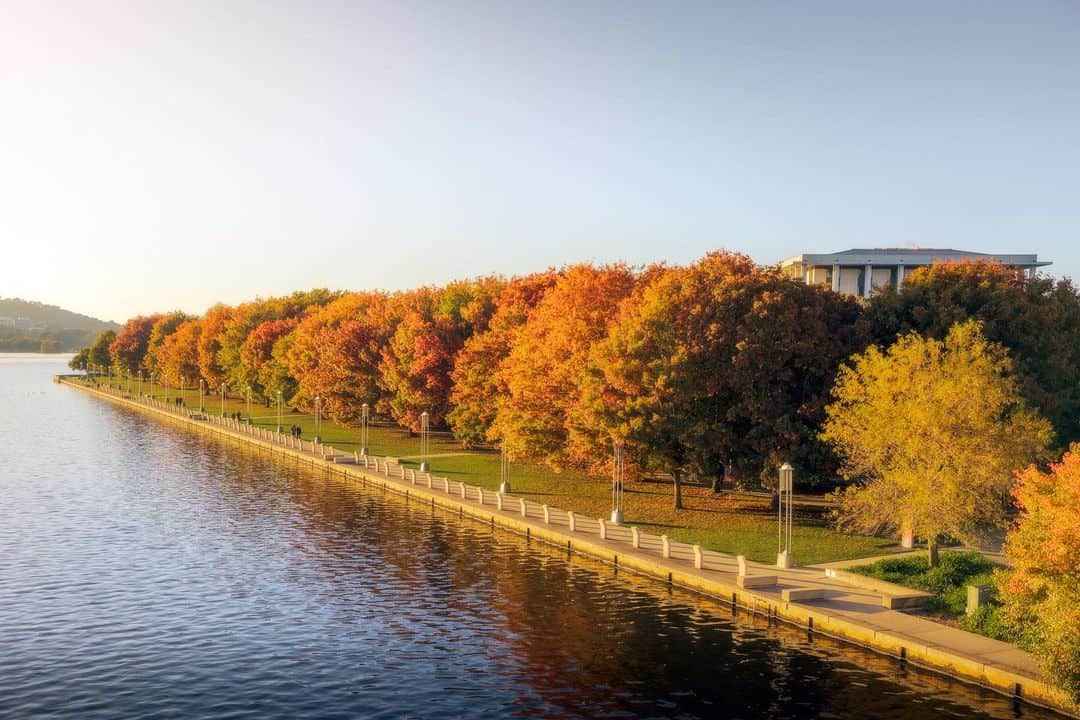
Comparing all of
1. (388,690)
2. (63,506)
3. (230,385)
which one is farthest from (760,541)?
(230,385)

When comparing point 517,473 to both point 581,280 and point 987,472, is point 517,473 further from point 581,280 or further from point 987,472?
point 987,472

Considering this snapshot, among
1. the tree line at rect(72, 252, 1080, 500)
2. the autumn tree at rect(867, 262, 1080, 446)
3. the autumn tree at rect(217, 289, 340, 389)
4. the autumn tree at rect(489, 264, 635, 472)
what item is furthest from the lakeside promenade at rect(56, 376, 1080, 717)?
the autumn tree at rect(217, 289, 340, 389)

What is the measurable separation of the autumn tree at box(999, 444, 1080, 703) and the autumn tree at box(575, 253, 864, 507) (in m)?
24.4

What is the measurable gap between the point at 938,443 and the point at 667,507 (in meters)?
19.5

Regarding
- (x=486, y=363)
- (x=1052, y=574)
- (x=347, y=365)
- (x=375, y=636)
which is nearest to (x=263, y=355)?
(x=347, y=365)

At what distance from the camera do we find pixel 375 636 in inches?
1286

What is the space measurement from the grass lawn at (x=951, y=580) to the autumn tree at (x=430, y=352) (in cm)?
5684

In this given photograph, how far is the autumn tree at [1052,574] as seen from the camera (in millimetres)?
23922

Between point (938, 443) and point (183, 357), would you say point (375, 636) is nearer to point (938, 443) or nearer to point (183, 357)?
point (938, 443)

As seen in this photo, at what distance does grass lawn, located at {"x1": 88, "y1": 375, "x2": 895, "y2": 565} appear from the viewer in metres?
44.9

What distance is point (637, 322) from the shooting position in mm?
54969

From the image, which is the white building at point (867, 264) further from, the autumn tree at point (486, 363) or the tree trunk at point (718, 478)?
the tree trunk at point (718, 478)

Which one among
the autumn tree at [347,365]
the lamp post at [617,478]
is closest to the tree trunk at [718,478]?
the lamp post at [617,478]

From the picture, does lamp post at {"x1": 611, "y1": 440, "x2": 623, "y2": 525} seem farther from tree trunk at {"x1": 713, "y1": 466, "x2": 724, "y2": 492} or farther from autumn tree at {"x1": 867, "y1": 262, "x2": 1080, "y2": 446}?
autumn tree at {"x1": 867, "y1": 262, "x2": 1080, "y2": 446}
